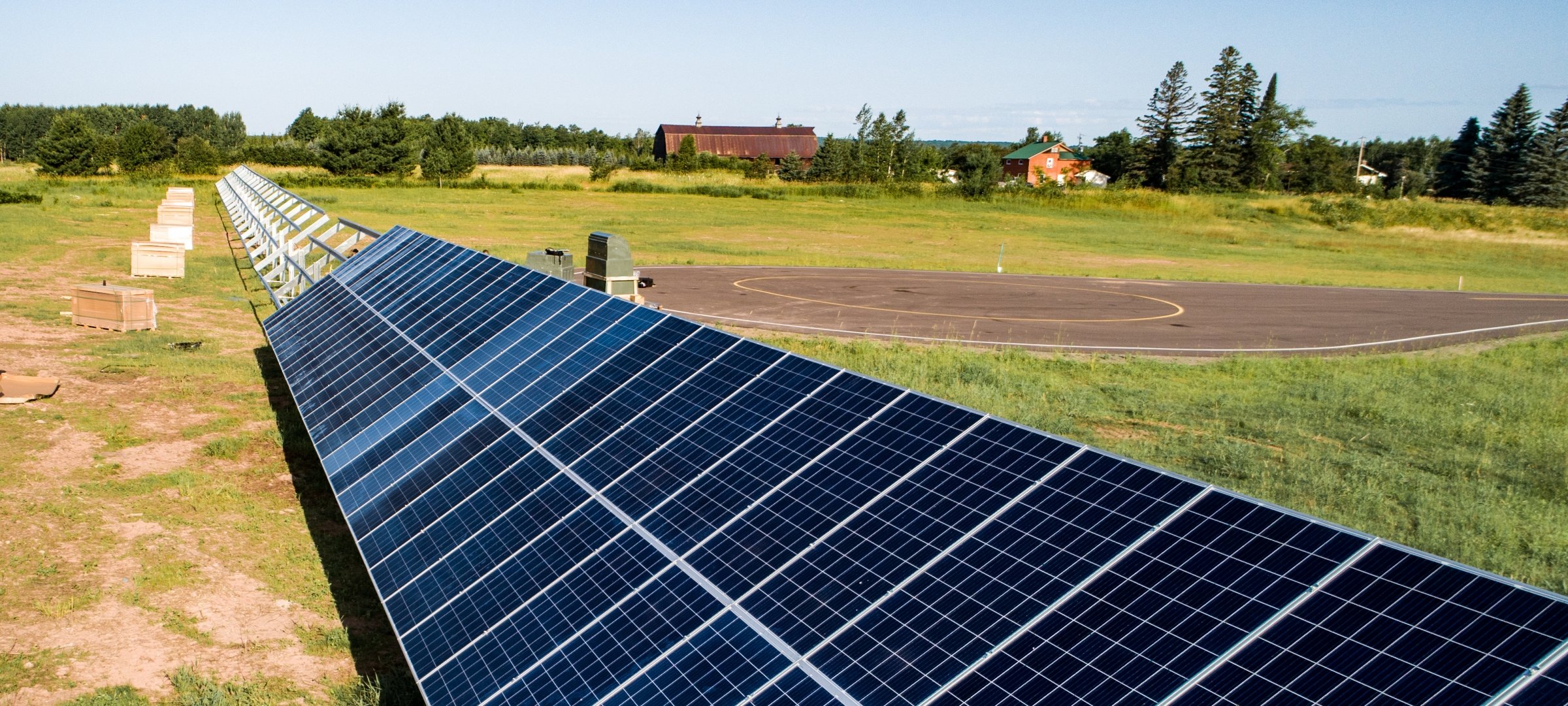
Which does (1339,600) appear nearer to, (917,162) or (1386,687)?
(1386,687)

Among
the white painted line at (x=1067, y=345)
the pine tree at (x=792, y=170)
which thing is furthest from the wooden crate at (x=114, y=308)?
the pine tree at (x=792, y=170)

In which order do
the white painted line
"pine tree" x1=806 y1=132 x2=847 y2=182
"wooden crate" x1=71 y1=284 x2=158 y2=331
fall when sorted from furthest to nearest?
"pine tree" x1=806 y1=132 x2=847 y2=182 → the white painted line → "wooden crate" x1=71 y1=284 x2=158 y2=331

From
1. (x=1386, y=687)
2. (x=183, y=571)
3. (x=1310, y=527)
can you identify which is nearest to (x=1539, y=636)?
(x=1386, y=687)

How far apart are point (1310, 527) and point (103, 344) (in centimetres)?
2340

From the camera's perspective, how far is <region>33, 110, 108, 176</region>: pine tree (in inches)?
3142

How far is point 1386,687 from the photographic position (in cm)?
387

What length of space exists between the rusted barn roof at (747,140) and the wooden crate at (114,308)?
11904 cm

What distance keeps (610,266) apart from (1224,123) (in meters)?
102

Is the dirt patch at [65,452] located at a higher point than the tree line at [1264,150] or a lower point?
lower

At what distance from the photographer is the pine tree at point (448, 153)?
90375 mm

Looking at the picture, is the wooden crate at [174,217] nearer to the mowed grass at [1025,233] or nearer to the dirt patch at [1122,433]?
the mowed grass at [1025,233]

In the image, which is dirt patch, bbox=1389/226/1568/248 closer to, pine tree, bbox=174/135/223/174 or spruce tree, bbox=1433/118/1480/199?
spruce tree, bbox=1433/118/1480/199

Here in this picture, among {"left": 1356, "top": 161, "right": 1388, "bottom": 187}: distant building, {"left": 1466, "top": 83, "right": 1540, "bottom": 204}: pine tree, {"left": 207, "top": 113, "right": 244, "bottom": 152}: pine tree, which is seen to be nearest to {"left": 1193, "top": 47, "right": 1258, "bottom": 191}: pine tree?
{"left": 1466, "top": 83, "right": 1540, "bottom": 204}: pine tree

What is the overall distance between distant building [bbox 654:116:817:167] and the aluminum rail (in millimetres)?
87190
